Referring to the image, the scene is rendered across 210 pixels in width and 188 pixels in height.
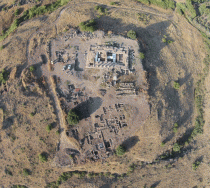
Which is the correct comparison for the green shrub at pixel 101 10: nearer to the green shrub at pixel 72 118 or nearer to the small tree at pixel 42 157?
the green shrub at pixel 72 118

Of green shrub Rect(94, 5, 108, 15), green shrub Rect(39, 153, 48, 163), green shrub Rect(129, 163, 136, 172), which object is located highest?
green shrub Rect(94, 5, 108, 15)

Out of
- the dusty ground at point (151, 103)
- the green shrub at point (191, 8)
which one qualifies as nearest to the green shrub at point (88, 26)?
the dusty ground at point (151, 103)

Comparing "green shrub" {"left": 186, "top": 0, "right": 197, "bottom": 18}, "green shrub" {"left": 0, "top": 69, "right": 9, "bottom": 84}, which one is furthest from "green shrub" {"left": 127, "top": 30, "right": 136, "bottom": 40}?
A: "green shrub" {"left": 0, "top": 69, "right": 9, "bottom": 84}

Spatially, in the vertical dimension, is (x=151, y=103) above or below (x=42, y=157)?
above

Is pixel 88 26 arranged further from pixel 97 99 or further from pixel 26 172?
pixel 26 172

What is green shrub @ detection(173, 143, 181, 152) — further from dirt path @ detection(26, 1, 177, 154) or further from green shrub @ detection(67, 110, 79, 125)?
dirt path @ detection(26, 1, 177, 154)

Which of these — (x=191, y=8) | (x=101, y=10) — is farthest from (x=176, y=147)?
(x=101, y=10)
